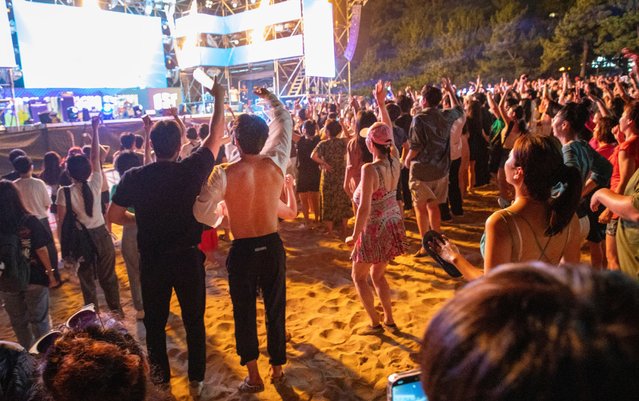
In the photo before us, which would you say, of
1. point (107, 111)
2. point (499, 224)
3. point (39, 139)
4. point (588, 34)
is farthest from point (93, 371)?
point (588, 34)

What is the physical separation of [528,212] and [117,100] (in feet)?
76.5

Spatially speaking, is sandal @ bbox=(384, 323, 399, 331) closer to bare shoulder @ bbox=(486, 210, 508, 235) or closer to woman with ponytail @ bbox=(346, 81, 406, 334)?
woman with ponytail @ bbox=(346, 81, 406, 334)

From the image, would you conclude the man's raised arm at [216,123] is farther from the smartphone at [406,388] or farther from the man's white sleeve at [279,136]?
the smartphone at [406,388]

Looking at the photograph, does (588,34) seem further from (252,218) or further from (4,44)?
(252,218)

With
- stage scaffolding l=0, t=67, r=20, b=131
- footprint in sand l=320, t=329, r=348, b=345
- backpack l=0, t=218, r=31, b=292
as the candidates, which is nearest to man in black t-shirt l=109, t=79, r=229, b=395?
backpack l=0, t=218, r=31, b=292

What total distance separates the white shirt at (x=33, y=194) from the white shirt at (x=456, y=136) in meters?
4.88

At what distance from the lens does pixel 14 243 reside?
3336mm

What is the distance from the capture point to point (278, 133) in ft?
10.8

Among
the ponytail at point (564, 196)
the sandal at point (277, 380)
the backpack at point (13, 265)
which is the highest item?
the ponytail at point (564, 196)

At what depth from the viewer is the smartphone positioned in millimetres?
1088

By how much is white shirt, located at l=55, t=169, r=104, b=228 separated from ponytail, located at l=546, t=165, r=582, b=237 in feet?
12.5

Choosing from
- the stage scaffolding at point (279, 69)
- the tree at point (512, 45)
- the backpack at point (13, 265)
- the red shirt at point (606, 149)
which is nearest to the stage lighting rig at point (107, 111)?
the stage scaffolding at point (279, 69)

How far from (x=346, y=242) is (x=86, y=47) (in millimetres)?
20971

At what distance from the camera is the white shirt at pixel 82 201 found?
4.09 metres
